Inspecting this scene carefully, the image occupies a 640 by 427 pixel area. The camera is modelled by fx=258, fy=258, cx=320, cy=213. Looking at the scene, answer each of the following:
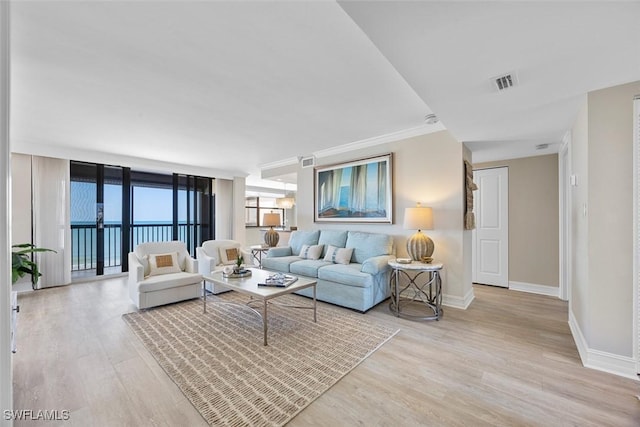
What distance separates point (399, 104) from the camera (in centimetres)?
291

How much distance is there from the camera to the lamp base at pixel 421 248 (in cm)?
340

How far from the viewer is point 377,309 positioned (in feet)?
11.3

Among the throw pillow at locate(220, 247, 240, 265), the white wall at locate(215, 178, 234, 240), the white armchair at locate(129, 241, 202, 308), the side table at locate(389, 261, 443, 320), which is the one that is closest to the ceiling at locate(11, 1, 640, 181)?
the side table at locate(389, 261, 443, 320)

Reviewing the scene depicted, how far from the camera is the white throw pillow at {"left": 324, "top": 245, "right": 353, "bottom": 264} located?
3904 millimetres

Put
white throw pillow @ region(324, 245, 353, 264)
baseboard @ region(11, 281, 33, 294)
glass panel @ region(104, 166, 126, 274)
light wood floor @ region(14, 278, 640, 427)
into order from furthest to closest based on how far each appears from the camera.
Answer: glass panel @ region(104, 166, 126, 274)
baseboard @ region(11, 281, 33, 294)
white throw pillow @ region(324, 245, 353, 264)
light wood floor @ region(14, 278, 640, 427)

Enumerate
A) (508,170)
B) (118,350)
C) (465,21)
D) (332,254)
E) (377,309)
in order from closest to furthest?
(465,21) < (118,350) < (377,309) < (332,254) < (508,170)

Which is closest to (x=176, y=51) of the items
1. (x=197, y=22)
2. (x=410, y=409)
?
(x=197, y=22)

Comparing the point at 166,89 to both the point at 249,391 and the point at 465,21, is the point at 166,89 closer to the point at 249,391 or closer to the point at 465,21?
the point at 465,21

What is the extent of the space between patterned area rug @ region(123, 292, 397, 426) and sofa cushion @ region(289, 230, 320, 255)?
1415mm

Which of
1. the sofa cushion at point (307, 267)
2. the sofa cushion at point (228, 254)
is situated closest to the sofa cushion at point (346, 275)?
the sofa cushion at point (307, 267)

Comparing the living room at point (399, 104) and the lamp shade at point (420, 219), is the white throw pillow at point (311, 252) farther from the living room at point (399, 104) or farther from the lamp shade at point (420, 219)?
the lamp shade at point (420, 219)

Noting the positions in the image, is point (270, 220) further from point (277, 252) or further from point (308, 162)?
point (308, 162)

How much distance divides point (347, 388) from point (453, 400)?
71 cm

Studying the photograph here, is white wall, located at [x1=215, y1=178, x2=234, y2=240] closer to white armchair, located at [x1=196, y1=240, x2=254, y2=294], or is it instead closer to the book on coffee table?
white armchair, located at [x1=196, y1=240, x2=254, y2=294]
